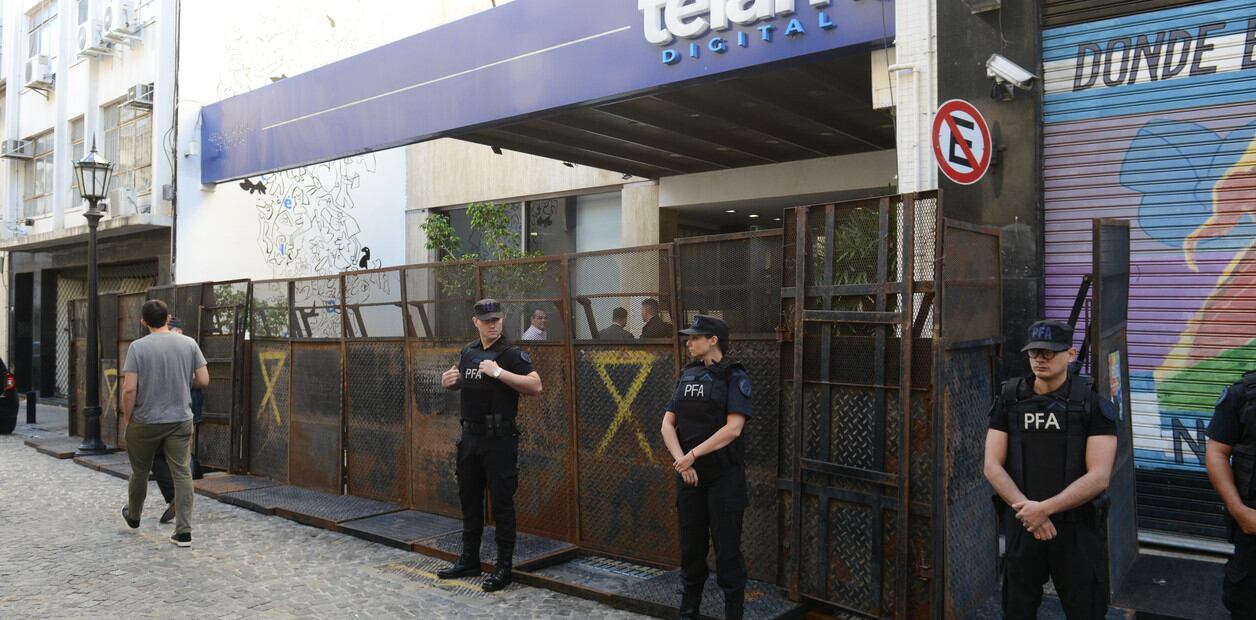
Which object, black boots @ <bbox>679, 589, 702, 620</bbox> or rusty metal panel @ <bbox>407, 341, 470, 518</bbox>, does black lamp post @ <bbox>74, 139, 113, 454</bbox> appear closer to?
rusty metal panel @ <bbox>407, 341, 470, 518</bbox>

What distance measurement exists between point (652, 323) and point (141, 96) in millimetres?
16322

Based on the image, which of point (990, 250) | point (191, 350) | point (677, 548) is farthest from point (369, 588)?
point (990, 250)

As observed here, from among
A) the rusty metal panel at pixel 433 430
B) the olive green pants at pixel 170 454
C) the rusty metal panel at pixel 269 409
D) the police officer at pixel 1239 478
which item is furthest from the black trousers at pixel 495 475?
the rusty metal panel at pixel 269 409

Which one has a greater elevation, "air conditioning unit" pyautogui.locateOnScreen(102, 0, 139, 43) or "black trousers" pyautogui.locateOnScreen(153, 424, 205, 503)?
"air conditioning unit" pyautogui.locateOnScreen(102, 0, 139, 43)

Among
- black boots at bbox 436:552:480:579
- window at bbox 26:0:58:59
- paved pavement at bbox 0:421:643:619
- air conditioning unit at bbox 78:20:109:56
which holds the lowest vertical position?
paved pavement at bbox 0:421:643:619

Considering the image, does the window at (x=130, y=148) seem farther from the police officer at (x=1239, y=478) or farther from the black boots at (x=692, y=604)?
the police officer at (x=1239, y=478)

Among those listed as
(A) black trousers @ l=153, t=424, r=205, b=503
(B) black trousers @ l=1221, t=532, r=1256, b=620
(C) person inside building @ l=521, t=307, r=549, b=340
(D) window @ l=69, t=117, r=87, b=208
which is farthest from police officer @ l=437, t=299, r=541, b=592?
(D) window @ l=69, t=117, r=87, b=208

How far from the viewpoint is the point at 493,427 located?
20.8 feet

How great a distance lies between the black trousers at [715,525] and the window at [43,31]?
78.6 feet

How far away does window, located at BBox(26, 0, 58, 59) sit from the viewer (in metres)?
22.8

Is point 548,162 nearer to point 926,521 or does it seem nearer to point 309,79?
point 309,79

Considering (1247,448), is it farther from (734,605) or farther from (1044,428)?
(734,605)

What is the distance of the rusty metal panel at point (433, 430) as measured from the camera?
8.26 m

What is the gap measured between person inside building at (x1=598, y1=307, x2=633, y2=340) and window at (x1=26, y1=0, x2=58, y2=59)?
870 inches
